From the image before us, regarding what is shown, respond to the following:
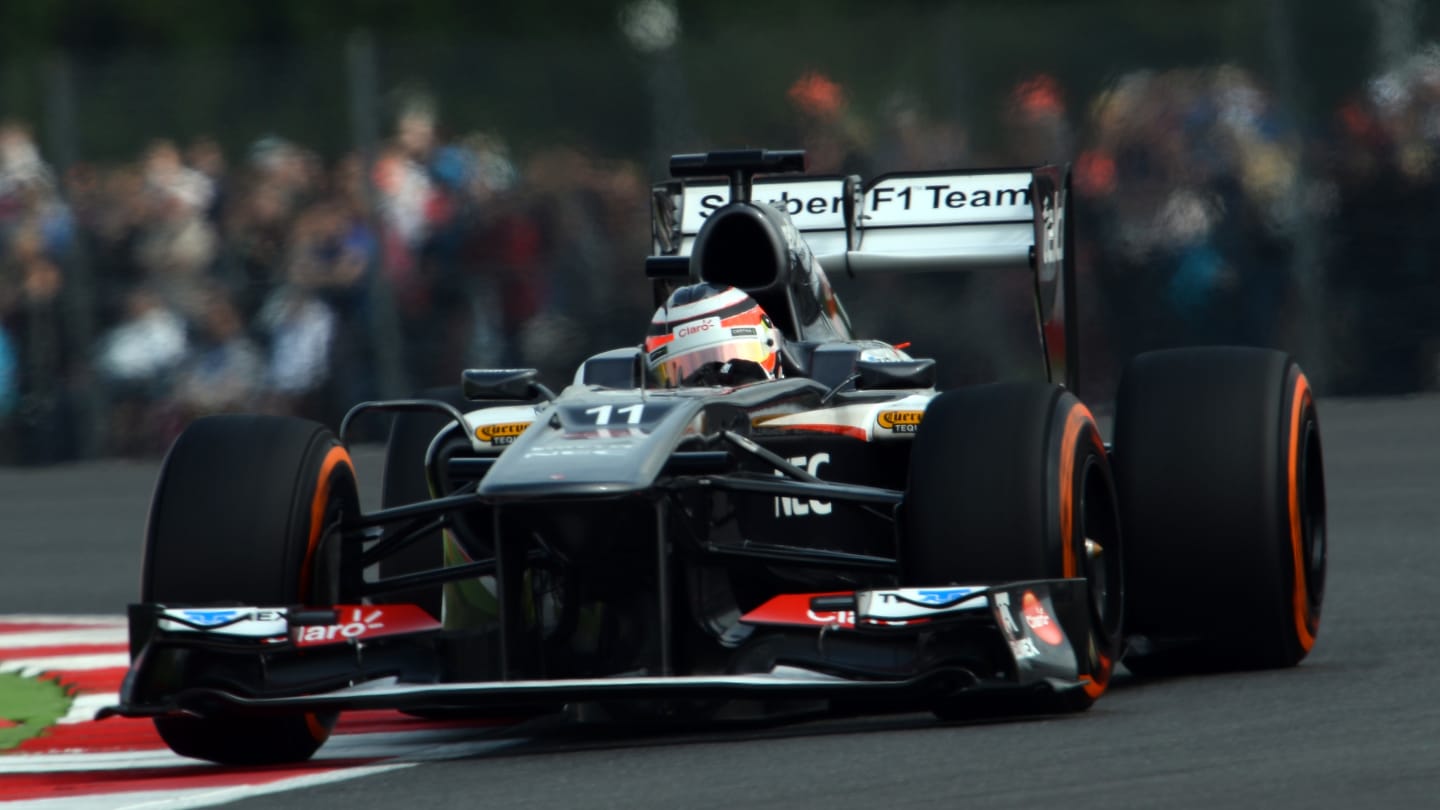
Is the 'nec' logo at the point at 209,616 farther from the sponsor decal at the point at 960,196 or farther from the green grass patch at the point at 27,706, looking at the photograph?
the sponsor decal at the point at 960,196

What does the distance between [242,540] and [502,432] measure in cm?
108

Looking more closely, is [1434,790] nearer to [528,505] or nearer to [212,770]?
[528,505]

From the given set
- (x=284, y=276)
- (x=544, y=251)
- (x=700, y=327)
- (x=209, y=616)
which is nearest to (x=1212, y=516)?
(x=700, y=327)

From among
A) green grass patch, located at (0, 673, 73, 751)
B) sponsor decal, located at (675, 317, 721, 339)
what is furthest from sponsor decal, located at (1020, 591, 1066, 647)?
green grass patch, located at (0, 673, 73, 751)

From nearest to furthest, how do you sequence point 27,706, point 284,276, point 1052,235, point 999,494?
point 999,494 → point 27,706 → point 1052,235 → point 284,276

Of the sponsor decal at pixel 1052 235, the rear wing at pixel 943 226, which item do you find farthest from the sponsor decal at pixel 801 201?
the sponsor decal at pixel 1052 235

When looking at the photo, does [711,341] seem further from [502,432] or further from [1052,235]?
[1052,235]

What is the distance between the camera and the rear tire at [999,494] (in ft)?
19.7

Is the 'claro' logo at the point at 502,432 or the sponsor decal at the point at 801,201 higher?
the sponsor decal at the point at 801,201

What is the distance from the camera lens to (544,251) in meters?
15.4

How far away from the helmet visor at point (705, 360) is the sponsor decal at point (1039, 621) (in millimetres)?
1554

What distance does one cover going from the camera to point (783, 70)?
15430 mm

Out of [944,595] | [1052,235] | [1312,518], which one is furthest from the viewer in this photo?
[1052,235]

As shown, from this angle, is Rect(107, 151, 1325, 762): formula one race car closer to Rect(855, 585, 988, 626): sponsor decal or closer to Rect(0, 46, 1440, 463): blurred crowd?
Rect(855, 585, 988, 626): sponsor decal
